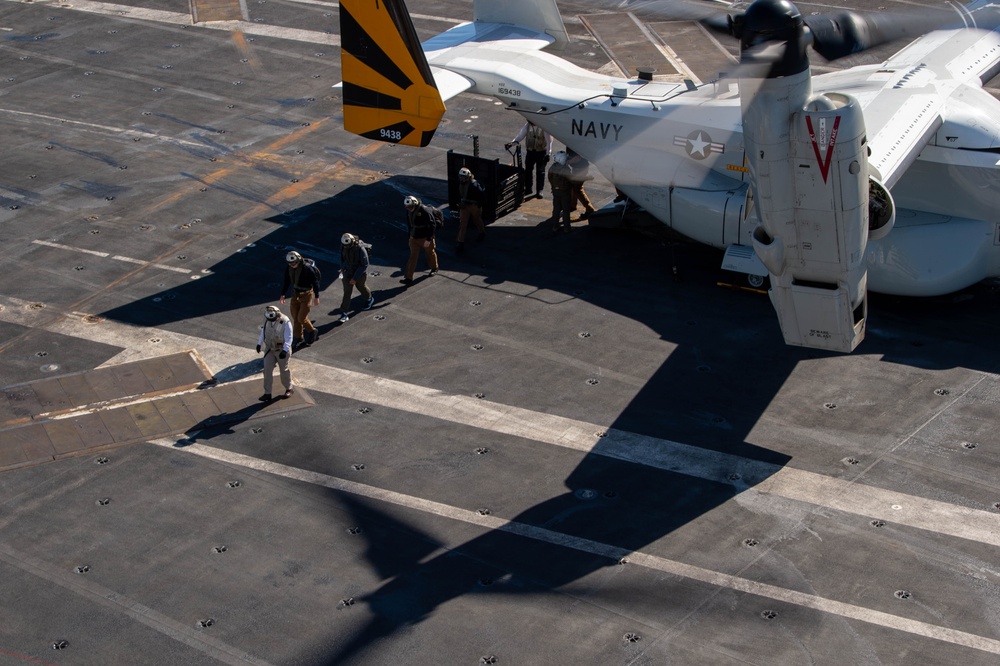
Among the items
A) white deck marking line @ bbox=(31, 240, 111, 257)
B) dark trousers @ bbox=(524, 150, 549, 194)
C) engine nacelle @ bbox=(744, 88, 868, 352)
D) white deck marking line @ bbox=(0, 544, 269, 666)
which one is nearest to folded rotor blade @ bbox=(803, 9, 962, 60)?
engine nacelle @ bbox=(744, 88, 868, 352)

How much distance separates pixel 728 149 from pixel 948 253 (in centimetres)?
440

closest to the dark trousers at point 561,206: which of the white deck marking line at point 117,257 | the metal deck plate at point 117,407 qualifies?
the white deck marking line at point 117,257

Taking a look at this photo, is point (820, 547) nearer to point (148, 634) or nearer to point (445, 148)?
point (148, 634)

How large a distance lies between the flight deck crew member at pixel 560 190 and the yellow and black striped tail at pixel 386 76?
2.64m

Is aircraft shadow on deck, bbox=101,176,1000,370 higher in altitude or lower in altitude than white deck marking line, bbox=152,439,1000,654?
higher

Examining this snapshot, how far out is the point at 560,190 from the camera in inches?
965

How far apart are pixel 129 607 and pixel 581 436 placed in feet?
22.9

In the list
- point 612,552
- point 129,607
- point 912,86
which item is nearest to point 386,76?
point 912,86

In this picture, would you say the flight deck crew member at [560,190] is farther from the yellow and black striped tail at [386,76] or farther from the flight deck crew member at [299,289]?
the flight deck crew member at [299,289]

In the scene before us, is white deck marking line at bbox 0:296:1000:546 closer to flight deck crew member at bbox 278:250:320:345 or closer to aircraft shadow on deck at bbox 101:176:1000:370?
flight deck crew member at bbox 278:250:320:345

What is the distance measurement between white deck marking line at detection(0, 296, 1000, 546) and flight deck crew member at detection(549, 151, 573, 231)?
6.66 metres

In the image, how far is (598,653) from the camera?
13852 mm

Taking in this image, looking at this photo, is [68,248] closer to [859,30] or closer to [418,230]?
[418,230]

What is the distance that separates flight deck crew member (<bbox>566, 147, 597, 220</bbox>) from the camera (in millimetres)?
24375
